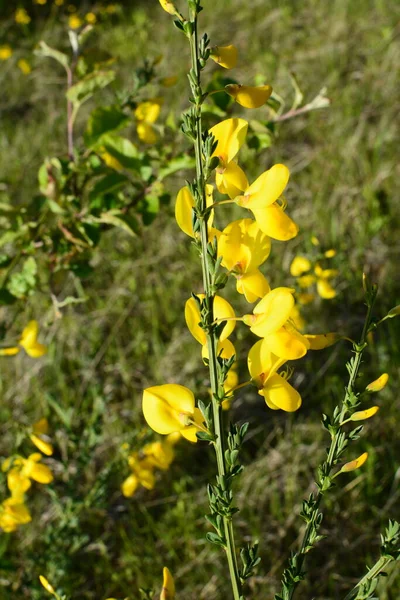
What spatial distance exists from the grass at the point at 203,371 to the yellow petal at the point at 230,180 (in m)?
0.76

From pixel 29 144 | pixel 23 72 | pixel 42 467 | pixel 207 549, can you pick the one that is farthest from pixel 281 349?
pixel 23 72

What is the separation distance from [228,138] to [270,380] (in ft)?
1.06

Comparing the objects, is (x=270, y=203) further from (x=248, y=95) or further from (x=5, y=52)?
(x=5, y=52)

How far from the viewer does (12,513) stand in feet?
4.87

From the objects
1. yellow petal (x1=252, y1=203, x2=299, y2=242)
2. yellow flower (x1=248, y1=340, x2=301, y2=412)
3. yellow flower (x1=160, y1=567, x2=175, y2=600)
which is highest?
yellow petal (x1=252, y1=203, x2=299, y2=242)

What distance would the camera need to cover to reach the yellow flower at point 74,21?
4.37 m

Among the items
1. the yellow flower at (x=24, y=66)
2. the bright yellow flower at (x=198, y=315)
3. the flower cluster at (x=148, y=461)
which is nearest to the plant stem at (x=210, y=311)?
the bright yellow flower at (x=198, y=315)

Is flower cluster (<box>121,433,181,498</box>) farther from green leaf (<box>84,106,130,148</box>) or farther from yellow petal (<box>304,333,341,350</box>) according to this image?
yellow petal (<box>304,333,341,350</box>)

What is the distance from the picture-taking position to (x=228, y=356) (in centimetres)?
91

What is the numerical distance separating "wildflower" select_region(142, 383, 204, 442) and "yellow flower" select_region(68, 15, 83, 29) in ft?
13.0

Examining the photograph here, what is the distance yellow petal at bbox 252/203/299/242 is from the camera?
2.78ft

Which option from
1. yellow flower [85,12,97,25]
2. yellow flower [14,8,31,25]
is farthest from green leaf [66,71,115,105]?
yellow flower [14,8,31,25]

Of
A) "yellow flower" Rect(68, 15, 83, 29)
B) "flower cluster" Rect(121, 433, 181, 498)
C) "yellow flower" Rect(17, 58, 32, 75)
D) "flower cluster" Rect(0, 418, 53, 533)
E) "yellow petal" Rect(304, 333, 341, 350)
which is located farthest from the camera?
"yellow flower" Rect(68, 15, 83, 29)

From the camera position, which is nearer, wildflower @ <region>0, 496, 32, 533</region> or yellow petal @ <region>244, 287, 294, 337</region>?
yellow petal @ <region>244, 287, 294, 337</region>
